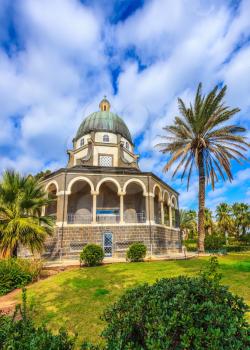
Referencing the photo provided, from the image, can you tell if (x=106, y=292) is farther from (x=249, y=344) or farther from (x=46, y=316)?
(x=249, y=344)

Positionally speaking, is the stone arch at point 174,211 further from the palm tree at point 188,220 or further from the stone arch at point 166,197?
the palm tree at point 188,220

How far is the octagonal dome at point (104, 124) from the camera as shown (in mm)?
31234

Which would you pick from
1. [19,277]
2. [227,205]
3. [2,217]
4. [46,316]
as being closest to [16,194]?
[2,217]

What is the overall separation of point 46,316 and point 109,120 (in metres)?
28.1

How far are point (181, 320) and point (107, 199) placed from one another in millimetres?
24838

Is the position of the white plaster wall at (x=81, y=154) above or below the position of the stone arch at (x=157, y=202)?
above

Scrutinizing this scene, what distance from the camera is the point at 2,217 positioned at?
12.9 meters

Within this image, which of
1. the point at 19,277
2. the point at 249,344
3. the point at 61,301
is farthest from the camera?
the point at 19,277

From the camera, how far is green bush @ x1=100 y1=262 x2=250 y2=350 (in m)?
2.38

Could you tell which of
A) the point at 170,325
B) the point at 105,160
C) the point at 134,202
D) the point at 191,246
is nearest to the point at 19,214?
the point at 170,325

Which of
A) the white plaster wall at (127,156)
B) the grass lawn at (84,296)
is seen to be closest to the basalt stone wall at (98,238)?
the grass lawn at (84,296)

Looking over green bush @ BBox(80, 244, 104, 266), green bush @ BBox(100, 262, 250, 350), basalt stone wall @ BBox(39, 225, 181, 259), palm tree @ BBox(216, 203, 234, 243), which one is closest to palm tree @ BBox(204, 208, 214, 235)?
palm tree @ BBox(216, 203, 234, 243)

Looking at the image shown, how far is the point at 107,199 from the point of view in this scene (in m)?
27.3

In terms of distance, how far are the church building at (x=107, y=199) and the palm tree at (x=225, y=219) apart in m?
26.2
